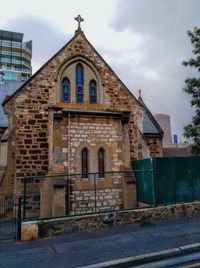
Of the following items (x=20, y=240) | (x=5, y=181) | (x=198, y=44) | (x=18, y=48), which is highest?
(x=18, y=48)

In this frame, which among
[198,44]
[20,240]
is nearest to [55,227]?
[20,240]

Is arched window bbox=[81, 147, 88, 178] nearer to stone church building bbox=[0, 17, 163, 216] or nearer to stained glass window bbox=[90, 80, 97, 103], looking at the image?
stone church building bbox=[0, 17, 163, 216]

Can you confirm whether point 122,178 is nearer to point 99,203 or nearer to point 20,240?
point 99,203

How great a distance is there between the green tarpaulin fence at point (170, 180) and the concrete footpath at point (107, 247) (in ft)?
5.56

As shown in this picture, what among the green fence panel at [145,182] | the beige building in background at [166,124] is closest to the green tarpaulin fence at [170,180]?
the green fence panel at [145,182]

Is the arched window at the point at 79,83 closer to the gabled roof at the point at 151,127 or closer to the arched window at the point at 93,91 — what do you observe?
the arched window at the point at 93,91

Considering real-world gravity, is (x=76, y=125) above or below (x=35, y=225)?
above

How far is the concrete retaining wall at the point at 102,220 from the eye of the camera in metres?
8.16

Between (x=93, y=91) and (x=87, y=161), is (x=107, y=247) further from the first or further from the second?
(x=93, y=91)

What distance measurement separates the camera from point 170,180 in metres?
10.7

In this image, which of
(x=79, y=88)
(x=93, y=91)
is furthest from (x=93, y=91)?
(x=79, y=88)

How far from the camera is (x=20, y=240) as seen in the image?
26.2 feet

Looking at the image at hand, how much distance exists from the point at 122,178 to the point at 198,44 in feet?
35.6

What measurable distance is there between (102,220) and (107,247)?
1.97 m
